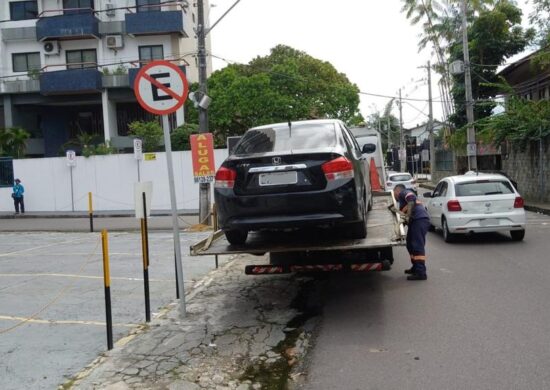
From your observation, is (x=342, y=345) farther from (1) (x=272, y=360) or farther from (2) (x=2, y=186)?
(2) (x=2, y=186)

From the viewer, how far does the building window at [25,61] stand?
3659 cm

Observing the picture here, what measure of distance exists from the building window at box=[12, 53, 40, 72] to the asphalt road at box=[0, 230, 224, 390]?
81.6 ft

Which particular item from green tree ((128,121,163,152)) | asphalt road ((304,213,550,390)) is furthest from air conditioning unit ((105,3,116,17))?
asphalt road ((304,213,550,390))

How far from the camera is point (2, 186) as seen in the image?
2797 cm

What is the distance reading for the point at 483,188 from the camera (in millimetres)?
12633

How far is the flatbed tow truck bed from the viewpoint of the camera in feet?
21.5

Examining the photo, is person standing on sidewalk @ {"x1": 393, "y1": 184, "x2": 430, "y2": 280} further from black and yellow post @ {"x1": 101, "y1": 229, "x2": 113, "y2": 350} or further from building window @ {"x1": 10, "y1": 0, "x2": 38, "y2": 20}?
building window @ {"x1": 10, "y1": 0, "x2": 38, "y2": 20}

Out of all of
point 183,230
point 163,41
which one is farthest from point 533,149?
point 163,41

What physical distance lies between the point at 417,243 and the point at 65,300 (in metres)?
5.35

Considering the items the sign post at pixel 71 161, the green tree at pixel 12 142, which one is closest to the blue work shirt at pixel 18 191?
the sign post at pixel 71 161

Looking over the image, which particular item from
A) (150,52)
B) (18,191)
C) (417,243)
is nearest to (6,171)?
(18,191)

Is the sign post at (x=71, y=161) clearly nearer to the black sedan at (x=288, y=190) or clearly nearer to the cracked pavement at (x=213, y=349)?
the cracked pavement at (x=213, y=349)

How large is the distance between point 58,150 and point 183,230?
75.1 ft

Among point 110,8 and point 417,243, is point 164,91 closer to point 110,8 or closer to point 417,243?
point 417,243
